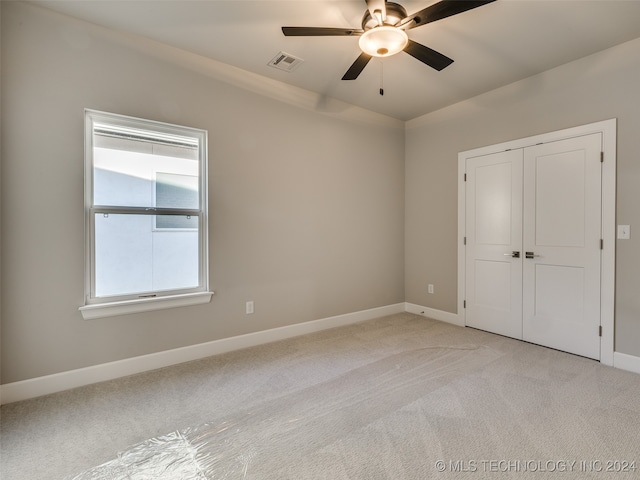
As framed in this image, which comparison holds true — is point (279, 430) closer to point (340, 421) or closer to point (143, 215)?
point (340, 421)

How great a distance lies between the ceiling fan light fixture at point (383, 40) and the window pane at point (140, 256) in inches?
84.7

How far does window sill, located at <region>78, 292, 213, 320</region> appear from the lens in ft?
8.27

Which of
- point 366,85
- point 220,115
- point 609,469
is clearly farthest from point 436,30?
point 609,469

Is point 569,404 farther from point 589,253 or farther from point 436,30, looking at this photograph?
point 436,30

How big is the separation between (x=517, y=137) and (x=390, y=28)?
91.0 inches

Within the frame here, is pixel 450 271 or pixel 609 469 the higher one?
pixel 450 271

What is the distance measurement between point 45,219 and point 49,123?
72 cm

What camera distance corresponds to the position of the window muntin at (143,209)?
260 cm

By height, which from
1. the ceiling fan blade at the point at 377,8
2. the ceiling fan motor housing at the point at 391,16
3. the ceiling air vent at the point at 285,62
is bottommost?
the ceiling fan blade at the point at 377,8

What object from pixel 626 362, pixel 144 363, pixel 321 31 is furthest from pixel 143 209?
pixel 626 362

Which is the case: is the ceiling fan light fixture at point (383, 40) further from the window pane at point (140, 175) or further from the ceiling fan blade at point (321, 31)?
the window pane at point (140, 175)

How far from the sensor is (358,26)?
254 centimetres

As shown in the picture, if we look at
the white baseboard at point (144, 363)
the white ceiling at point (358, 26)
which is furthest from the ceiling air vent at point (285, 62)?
the white baseboard at point (144, 363)

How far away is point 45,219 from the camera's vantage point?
2.36m
